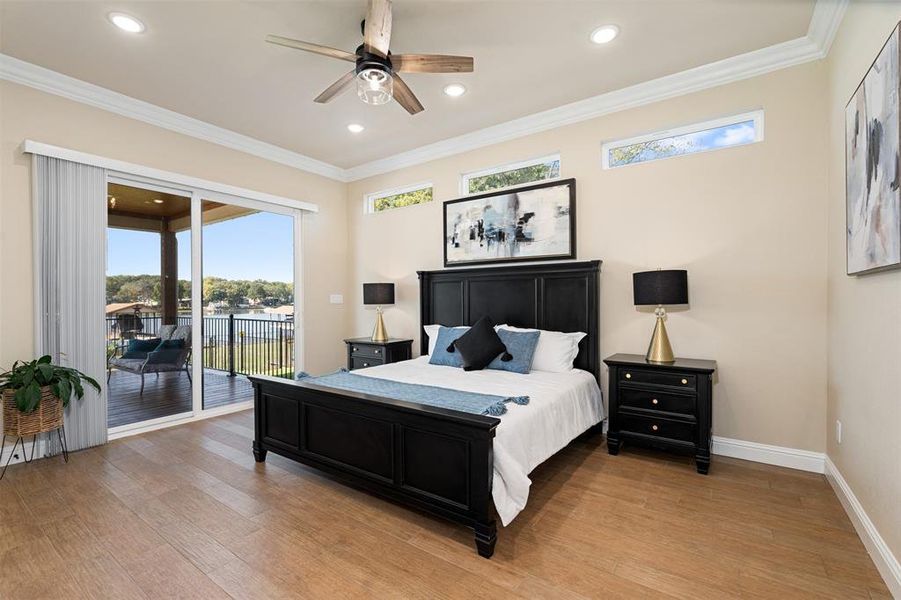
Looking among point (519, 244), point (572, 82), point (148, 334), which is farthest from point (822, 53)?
point (148, 334)

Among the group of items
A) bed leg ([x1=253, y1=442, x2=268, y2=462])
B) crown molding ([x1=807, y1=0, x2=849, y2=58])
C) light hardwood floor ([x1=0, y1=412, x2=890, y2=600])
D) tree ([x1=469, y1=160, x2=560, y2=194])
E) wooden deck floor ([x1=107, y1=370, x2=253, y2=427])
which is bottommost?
light hardwood floor ([x1=0, y1=412, x2=890, y2=600])

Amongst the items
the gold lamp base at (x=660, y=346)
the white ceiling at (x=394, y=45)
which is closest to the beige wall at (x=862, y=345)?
the white ceiling at (x=394, y=45)

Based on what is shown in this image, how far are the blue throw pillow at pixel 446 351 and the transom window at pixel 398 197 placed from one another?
1.86 metres

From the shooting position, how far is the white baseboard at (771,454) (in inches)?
116

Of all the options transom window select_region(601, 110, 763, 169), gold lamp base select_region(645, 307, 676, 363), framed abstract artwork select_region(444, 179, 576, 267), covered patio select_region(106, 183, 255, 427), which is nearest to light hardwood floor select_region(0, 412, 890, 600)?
gold lamp base select_region(645, 307, 676, 363)

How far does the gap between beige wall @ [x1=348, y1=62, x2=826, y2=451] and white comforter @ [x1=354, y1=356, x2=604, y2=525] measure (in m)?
0.76

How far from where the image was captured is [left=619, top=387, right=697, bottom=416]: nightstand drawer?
3008mm

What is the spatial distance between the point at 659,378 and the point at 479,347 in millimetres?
1457

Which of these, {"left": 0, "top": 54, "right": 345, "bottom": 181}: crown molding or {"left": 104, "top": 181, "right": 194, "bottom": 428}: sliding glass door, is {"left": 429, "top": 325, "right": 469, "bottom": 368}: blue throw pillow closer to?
{"left": 104, "top": 181, "right": 194, "bottom": 428}: sliding glass door

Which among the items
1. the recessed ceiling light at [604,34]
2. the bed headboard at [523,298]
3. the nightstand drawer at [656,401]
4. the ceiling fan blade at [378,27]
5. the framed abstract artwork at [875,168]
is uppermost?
the recessed ceiling light at [604,34]

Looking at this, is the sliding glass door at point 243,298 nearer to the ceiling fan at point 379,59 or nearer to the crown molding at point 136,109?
the crown molding at point 136,109

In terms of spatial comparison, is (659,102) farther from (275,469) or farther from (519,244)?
(275,469)

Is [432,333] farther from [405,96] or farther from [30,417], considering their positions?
[30,417]

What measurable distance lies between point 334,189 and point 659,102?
13.6 feet
